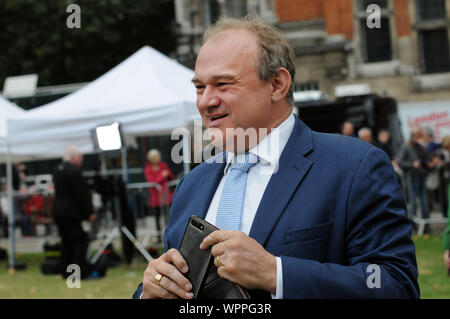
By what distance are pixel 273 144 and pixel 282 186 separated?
0.72 feet

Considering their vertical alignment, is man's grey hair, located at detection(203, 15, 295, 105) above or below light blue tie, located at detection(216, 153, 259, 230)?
above

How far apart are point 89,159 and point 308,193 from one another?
1933 centimetres

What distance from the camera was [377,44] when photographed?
80.6 feet

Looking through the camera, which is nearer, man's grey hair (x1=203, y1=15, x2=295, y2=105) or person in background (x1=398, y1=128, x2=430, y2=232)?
man's grey hair (x1=203, y1=15, x2=295, y2=105)

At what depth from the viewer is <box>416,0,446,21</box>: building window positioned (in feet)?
78.5

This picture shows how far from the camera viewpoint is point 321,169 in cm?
213

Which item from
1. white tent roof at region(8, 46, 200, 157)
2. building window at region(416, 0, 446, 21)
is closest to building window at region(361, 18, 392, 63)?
building window at region(416, 0, 446, 21)

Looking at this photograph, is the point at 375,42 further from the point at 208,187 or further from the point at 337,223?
the point at 337,223

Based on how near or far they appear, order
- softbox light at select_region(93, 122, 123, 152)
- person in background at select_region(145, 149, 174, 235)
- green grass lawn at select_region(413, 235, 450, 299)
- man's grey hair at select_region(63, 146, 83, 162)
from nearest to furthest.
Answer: green grass lawn at select_region(413, 235, 450, 299) → softbox light at select_region(93, 122, 123, 152) → man's grey hair at select_region(63, 146, 83, 162) → person in background at select_region(145, 149, 174, 235)

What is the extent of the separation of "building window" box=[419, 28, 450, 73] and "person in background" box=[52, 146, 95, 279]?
17358 mm

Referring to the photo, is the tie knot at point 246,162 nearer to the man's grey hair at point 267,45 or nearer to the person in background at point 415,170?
the man's grey hair at point 267,45

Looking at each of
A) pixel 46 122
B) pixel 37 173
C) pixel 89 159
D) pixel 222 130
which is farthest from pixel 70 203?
pixel 37 173

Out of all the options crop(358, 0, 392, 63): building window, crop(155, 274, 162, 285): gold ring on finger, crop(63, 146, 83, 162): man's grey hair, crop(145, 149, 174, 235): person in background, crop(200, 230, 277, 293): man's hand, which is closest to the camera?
crop(200, 230, 277, 293): man's hand

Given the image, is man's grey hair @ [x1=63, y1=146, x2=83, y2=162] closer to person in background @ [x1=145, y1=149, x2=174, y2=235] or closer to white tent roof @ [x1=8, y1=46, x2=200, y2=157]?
white tent roof @ [x1=8, y1=46, x2=200, y2=157]
